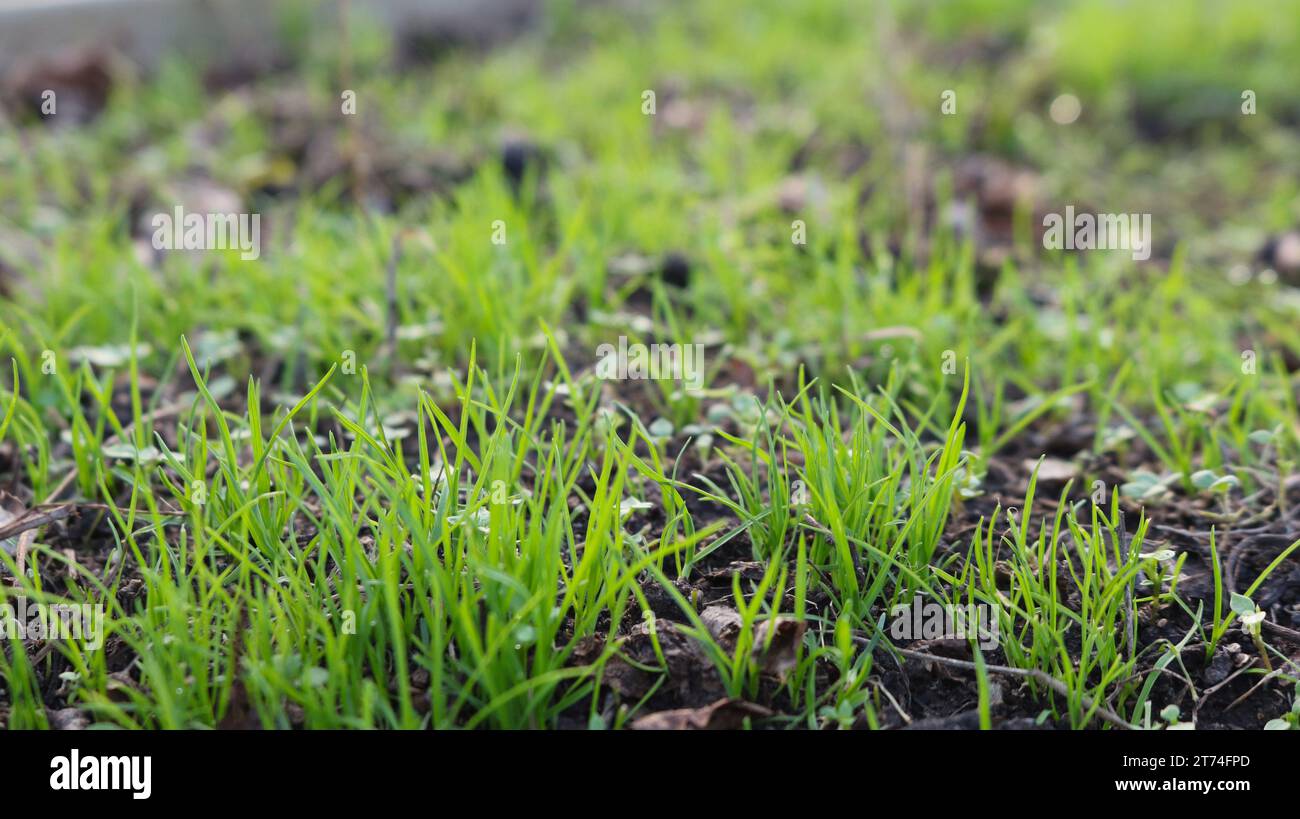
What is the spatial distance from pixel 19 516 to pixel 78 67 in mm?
3301

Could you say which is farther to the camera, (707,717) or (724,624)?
(724,624)

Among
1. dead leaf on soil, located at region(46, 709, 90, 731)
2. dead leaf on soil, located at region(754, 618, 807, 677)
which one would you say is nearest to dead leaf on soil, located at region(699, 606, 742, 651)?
dead leaf on soil, located at region(754, 618, 807, 677)

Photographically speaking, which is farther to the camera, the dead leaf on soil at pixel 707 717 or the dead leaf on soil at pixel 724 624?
the dead leaf on soil at pixel 724 624

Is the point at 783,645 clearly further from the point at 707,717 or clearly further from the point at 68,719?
the point at 68,719

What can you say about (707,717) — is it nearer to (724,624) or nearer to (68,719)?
(724,624)

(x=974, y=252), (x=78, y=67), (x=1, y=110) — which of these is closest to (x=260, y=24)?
(x=78, y=67)

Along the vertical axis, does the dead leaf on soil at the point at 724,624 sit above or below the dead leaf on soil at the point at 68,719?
above

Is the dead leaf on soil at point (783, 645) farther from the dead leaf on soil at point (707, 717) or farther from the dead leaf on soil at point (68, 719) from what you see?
the dead leaf on soil at point (68, 719)

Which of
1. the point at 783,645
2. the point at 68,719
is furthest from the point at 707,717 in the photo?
the point at 68,719

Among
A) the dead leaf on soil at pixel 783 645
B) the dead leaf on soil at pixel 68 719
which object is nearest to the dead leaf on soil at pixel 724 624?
the dead leaf on soil at pixel 783 645

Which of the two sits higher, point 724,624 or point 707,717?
point 724,624

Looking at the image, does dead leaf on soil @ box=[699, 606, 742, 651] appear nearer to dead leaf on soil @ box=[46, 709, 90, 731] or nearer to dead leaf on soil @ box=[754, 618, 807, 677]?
dead leaf on soil @ box=[754, 618, 807, 677]
